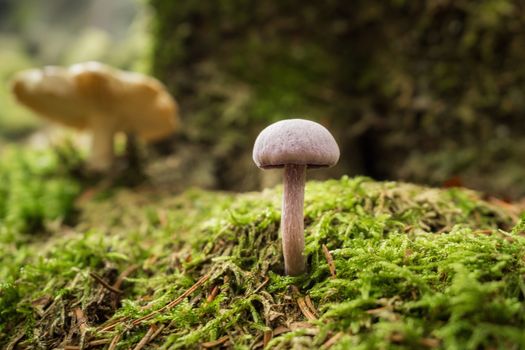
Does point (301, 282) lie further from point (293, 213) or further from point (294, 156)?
point (294, 156)

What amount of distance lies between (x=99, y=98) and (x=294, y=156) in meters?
2.81

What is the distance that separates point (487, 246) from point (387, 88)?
125 inches

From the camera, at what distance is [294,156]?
125 centimetres

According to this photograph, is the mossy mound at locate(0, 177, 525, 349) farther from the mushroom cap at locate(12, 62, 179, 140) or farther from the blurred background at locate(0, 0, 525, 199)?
the blurred background at locate(0, 0, 525, 199)

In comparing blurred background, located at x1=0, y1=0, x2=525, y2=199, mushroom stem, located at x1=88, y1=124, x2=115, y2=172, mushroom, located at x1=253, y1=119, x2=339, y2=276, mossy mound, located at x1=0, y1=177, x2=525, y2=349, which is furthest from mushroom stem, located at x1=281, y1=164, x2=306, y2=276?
mushroom stem, located at x1=88, y1=124, x2=115, y2=172

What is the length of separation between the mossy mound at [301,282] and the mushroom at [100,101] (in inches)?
60.1

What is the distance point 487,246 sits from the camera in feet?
4.22

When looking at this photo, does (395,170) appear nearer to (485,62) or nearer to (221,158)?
(485,62)

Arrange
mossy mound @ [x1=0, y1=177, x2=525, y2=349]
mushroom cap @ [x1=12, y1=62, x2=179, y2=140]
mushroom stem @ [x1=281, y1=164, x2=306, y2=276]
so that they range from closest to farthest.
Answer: mossy mound @ [x1=0, y1=177, x2=525, y2=349]
mushroom stem @ [x1=281, y1=164, x2=306, y2=276]
mushroom cap @ [x1=12, y1=62, x2=179, y2=140]

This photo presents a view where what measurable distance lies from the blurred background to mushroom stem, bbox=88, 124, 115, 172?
485 millimetres

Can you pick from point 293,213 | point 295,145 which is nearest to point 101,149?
point 293,213

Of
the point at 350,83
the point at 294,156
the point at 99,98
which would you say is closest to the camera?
the point at 294,156

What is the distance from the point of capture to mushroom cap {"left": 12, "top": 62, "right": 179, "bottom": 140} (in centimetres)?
303

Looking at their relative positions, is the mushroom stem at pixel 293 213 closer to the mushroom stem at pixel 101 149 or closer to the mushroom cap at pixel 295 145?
the mushroom cap at pixel 295 145
